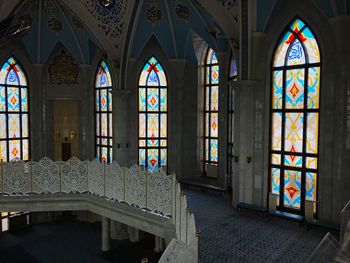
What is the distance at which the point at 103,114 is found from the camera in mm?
15094

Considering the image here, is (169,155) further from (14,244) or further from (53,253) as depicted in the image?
(14,244)

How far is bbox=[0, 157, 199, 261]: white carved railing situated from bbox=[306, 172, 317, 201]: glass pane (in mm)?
3799

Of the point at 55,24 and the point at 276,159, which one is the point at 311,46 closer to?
the point at 276,159

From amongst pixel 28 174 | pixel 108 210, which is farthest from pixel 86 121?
pixel 108 210

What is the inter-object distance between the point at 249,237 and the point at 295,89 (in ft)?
13.6

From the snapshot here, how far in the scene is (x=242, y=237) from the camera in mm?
7785

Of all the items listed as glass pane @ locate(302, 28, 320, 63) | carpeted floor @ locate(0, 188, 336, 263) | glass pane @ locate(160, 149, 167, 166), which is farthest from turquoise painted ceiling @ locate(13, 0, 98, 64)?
glass pane @ locate(302, 28, 320, 63)

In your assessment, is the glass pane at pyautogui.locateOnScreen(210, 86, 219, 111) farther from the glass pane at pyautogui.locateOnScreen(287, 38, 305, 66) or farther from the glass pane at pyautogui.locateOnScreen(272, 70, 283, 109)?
the glass pane at pyautogui.locateOnScreen(287, 38, 305, 66)

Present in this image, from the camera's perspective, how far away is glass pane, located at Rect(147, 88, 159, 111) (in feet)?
46.2

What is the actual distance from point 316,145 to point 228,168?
3976 millimetres

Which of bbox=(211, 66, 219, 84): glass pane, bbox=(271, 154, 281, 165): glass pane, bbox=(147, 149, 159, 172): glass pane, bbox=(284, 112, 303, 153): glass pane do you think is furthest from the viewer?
bbox=(147, 149, 159, 172): glass pane

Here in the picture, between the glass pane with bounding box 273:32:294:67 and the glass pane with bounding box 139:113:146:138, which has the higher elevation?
the glass pane with bounding box 273:32:294:67

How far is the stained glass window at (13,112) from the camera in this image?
47.3ft

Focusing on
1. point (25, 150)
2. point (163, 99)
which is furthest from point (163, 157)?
point (25, 150)
